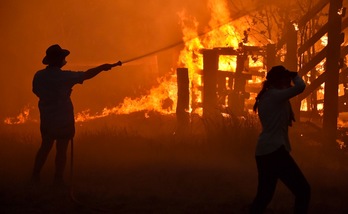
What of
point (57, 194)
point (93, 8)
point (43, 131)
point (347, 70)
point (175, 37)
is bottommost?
point (57, 194)

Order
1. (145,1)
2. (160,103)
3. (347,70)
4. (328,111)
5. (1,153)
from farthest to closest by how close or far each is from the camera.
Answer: (145,1)
(160,103)
(347,70)
(1,153)
(328,111)

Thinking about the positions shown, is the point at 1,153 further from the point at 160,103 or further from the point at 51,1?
the point at 51,1

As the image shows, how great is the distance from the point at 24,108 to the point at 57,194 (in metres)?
8.88

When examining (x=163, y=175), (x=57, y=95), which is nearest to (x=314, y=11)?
(x=163, y=175)

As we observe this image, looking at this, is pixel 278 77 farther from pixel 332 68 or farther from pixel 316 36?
pixel 316 36

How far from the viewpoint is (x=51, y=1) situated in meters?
16.2

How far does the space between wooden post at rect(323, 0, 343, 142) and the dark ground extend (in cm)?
43

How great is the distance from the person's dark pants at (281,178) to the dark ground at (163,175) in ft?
2.85

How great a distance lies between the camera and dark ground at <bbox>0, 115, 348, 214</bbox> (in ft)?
20.3

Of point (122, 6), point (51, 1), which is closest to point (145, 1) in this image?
point (122, 6)

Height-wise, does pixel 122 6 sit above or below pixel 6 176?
above

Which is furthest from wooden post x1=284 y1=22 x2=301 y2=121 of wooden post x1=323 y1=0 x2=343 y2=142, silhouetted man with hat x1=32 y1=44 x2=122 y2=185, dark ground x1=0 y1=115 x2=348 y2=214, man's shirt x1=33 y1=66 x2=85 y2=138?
man's shirt x1=33 y1=66 x2=85 y2=138

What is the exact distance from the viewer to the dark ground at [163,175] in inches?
243

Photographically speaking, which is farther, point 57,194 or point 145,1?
point 145,1
